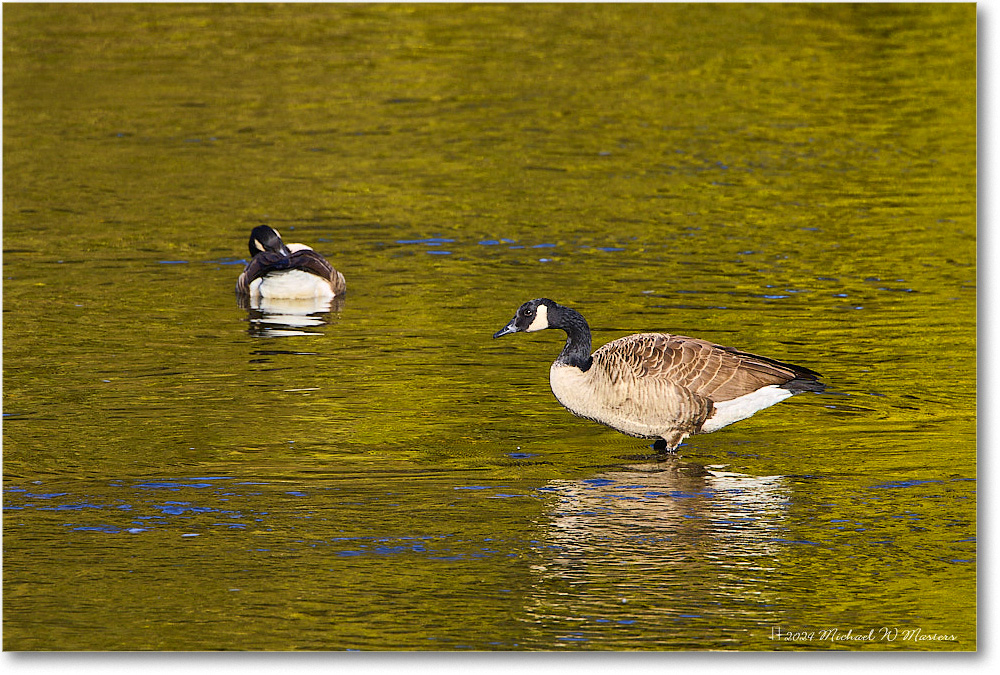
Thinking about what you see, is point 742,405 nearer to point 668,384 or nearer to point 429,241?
point 668,384

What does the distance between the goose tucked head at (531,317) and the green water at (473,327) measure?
860 mm

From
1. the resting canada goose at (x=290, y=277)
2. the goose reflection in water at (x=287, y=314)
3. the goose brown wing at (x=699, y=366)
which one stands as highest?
the resting canada goose at (x=290, y=277)

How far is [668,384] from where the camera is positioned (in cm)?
1087

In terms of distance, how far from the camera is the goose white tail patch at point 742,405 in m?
10.9

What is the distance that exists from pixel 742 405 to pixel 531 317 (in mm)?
1886

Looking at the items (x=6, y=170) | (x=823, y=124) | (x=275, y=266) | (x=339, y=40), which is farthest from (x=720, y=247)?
(x=339, y=40)

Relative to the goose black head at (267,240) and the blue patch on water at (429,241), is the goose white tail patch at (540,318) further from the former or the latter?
the blue patch on water at (429,241)

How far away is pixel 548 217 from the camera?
64.9 feet

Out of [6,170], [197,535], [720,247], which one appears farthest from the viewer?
[6,170]

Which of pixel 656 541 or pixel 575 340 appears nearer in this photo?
pixel 656 541

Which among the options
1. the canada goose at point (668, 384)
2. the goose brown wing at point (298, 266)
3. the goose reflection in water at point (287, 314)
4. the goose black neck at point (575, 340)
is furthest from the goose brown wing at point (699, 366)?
the goose brown wing at point (298, 266)

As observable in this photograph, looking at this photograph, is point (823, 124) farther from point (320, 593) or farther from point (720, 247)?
point (320, 593)

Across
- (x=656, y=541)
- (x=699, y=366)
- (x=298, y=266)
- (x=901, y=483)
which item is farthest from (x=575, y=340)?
(x=298, y=266)

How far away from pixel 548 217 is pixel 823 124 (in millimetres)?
6812
